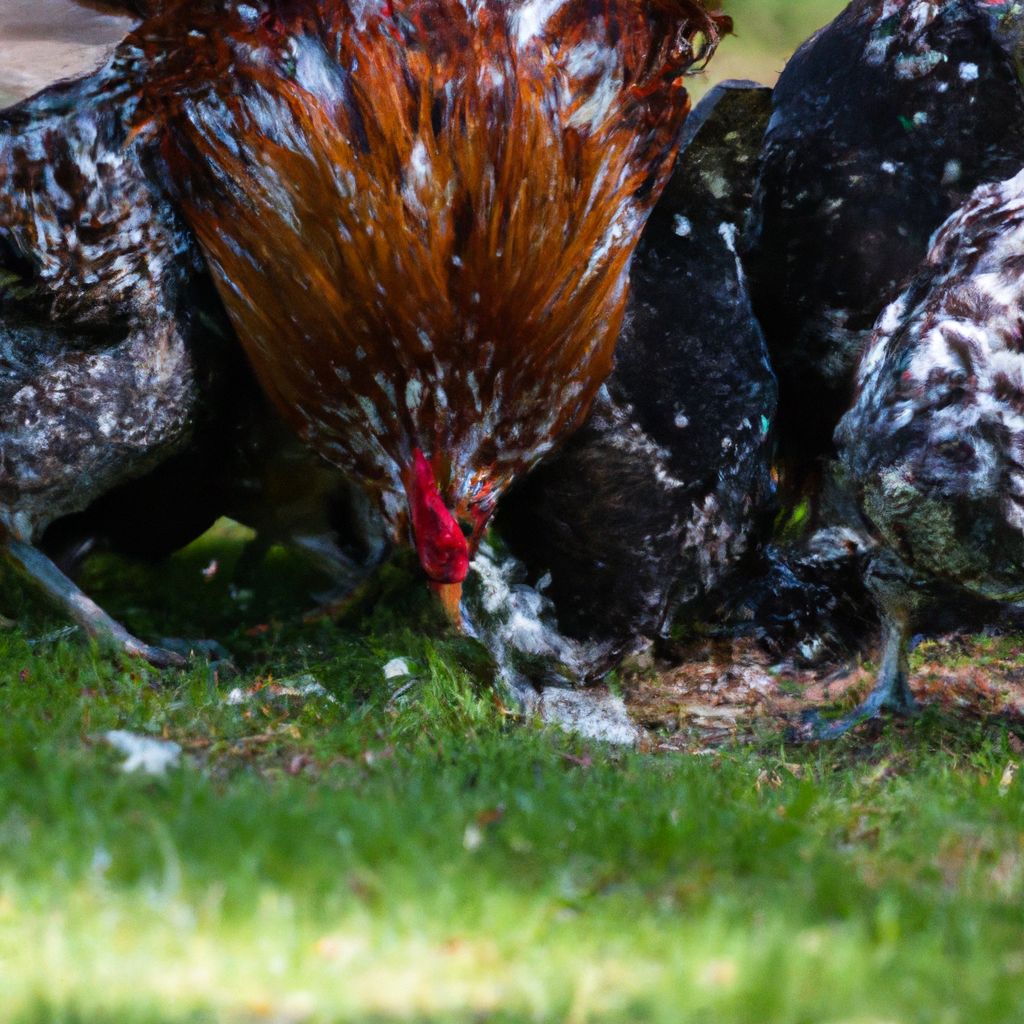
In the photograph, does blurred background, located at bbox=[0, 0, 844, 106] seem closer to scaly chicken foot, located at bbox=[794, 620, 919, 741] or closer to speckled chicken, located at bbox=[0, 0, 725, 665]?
speckled chicken, located at bbox=[0, 0, 725, 665]

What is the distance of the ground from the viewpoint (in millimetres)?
1741

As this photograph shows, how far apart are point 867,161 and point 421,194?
1.60 m

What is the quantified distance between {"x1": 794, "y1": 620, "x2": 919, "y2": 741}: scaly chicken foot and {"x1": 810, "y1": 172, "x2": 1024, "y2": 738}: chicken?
559 mm

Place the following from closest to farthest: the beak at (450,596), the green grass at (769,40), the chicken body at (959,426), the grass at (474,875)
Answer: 1. the grass at (474,875)
2. the chicken body at (959,426)
3. the beak at (450,596)
4. the green grass at (769,40)

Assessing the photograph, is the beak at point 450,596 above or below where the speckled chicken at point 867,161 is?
below

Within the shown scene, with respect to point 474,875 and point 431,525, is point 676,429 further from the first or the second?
point 474,875

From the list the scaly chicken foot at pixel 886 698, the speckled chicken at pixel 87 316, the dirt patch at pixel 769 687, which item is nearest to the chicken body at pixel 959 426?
the scaly chicken foot at pixel 886 698

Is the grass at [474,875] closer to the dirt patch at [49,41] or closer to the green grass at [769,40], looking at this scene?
the dirt patch at [49,41]

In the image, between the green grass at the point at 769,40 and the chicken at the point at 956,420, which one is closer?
the chicken at the point at 956,420

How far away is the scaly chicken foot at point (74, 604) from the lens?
4.02 meters

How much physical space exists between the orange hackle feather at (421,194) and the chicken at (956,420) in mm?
852

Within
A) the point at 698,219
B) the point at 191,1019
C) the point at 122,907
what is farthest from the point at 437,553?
the point at 191,1019

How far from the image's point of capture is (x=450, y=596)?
12.5ft

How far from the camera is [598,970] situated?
71.9 inches
